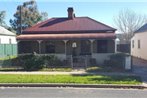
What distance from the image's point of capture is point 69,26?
105 ft

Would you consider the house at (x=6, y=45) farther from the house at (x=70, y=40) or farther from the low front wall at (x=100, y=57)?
the low front wall at (x=100, y=57)

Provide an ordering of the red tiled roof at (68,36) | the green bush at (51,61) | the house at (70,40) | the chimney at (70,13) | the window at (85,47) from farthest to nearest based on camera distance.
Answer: the chimney at (70,13) → the window at (85,47) → the house at (70,40) → the red tiled roof at (68,36) → the green bush at (51,61)

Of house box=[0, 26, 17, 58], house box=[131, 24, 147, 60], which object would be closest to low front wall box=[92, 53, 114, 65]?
house box=[131, 24, 147, 60]

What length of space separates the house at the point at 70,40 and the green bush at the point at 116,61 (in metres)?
2.19

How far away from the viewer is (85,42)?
3080 cm

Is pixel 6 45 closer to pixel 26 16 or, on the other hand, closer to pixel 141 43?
pixel 141 43

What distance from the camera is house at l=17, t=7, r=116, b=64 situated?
2918 cm

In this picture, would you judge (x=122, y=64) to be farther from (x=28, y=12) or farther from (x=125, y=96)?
(x=28, y=12)

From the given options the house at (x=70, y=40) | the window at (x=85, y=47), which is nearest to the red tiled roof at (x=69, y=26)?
the house at (x=70, y=40)

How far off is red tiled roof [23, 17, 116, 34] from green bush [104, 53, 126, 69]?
456cm

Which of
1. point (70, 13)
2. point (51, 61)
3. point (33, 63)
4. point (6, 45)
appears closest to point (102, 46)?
A: point (70, 13)

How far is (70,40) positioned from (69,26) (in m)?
2.42

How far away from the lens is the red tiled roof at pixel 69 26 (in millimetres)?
31016

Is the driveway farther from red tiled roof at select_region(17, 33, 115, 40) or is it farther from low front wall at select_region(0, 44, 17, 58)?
low front wall at select_region(0, 44, 17, 58)
